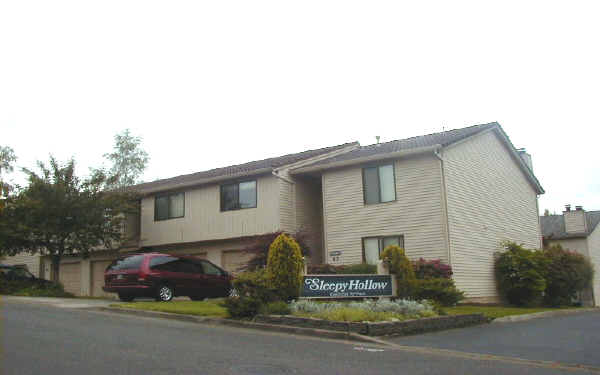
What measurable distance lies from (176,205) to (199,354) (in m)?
20.0

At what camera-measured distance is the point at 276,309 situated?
13.7 m

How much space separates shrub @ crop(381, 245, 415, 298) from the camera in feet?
51.9

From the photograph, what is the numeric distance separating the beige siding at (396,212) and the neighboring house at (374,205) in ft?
0.12

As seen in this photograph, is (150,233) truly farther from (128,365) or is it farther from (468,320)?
(128,365)

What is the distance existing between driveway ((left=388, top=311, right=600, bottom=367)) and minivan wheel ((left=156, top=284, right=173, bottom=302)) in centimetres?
987

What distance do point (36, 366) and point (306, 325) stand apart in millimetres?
6270

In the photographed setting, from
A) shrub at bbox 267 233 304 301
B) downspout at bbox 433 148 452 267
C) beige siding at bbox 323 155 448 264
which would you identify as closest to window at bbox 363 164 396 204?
beige siding at bbox 323 155 448 264

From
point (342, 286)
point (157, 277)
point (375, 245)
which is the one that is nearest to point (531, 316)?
point (375, 245)

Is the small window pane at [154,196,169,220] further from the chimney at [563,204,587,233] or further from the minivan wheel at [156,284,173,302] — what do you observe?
the chimney at [563,204,587,233]

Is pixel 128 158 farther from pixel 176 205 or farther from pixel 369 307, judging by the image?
pixel 369 307

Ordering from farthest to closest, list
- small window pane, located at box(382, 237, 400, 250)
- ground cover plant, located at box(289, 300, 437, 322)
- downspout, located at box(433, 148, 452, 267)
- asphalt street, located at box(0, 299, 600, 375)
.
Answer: small window pane, located at box(382, 237, 400, 250)
downspout, located at box(433, 148, 452, 267)
ground cover plant, located at box(289, 300, 437, 322)
asphalt street, located at box(0, 299, 600, 375)

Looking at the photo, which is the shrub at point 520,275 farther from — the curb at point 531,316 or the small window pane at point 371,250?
the small window pane at point 371,250

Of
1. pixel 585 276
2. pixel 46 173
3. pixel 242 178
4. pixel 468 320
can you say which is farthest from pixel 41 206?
pixel 585 276

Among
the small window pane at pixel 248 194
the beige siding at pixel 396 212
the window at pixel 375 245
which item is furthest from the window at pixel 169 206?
the window at pixel 375 245
